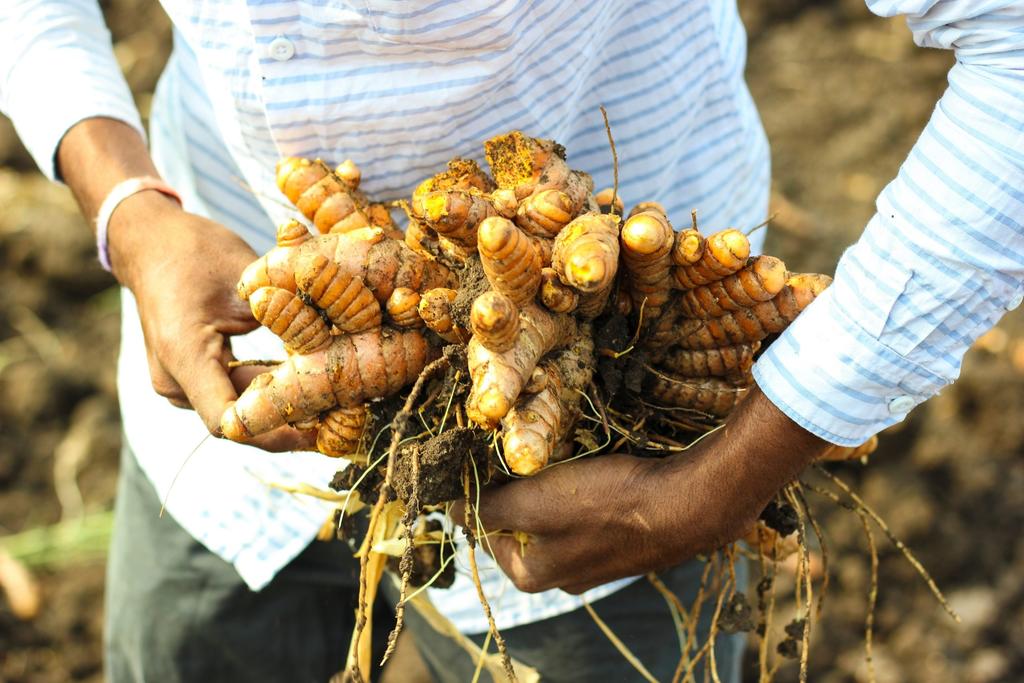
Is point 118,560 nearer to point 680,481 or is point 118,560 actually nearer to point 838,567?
point 680,481

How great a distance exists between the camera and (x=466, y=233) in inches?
45.8

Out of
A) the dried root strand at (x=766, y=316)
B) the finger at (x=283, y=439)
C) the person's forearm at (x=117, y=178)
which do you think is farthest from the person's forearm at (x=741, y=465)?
the person's forearm at (x=117, y=178)

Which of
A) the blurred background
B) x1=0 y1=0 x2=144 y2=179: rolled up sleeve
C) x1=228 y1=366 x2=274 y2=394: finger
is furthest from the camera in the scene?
the blurred background

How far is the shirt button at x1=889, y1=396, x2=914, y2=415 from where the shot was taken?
3.77 feet

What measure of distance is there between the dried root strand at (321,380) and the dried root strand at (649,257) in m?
0.30

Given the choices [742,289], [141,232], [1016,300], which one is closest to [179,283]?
[141,232]

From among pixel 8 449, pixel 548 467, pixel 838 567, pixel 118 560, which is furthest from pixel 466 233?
pixel 8 449

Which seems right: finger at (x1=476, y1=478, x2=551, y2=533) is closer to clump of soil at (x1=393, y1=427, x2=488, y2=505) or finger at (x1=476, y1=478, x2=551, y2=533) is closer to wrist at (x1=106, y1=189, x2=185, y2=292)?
clump of soil at (x1=393, y1=427, x2=488, y2=505)

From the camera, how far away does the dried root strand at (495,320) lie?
3.45 ft

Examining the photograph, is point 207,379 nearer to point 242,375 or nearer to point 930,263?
point 242,375

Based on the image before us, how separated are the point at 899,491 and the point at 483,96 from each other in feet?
6.81

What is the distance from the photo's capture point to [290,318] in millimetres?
A: 1181

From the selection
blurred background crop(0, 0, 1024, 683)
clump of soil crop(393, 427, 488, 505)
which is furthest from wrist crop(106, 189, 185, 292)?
blurred background crop(0, 0, 1024, 683)

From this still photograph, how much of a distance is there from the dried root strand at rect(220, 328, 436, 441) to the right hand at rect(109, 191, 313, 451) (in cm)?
6
